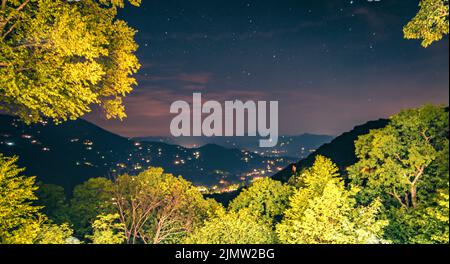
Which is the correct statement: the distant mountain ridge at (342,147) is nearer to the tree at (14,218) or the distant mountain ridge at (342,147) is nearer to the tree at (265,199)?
the tree at (265,199)

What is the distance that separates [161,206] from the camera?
3328cm

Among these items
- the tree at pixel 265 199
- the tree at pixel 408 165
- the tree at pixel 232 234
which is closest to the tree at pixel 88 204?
the tree at pixel 265 199

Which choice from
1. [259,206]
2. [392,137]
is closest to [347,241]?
[392,137]

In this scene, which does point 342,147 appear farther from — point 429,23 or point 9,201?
point 9,201

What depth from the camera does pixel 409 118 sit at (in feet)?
65.8

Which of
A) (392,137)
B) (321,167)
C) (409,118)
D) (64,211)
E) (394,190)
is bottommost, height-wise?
(64,211)

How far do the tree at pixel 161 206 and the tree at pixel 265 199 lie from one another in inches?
126

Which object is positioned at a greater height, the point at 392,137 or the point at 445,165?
the point at 392,137

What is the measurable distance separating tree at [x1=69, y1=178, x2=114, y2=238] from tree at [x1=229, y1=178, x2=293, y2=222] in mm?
24507

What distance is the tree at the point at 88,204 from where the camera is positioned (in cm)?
4558

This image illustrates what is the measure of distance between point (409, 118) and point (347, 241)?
42.9ft
